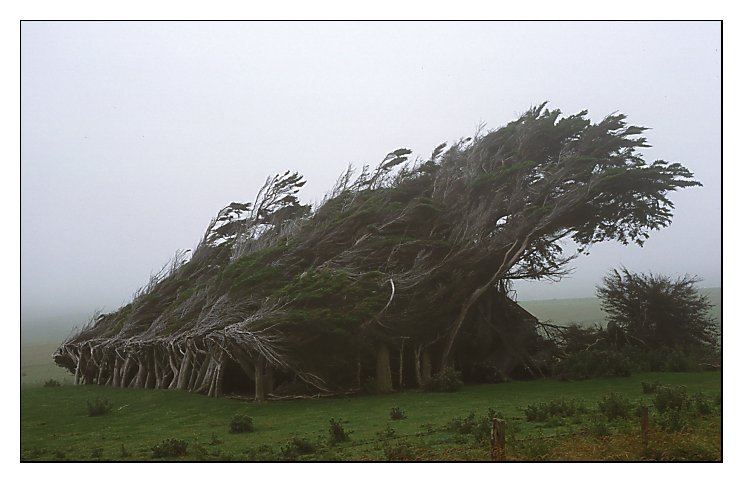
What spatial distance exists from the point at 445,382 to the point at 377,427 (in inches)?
206

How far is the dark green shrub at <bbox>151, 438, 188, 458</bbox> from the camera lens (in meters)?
10.6

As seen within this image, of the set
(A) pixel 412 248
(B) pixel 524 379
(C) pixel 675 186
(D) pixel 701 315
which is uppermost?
(C) pixel 675 186

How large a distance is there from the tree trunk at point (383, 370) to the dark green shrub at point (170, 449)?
757 cm

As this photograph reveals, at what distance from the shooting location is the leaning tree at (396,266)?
16.7 meters

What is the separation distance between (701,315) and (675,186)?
516 centimetres

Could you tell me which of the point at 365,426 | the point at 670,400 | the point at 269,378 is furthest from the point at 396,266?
the point at 670,400

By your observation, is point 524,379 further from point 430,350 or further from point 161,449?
point 161,449

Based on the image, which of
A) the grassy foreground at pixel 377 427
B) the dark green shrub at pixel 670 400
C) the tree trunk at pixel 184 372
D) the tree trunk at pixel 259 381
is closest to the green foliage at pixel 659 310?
the grassy foreground at pixel 377 427

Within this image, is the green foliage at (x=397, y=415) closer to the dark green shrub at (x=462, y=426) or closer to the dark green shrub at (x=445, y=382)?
the dark green shrub at (x=462, y=426)

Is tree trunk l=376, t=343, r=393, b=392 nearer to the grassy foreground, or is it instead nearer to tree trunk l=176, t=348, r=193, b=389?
the grassy foreground

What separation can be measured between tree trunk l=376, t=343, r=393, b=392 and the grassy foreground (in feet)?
2.71

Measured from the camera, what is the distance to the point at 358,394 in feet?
56.3

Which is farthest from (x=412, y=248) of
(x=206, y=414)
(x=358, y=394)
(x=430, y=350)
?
(x=206, y=414)

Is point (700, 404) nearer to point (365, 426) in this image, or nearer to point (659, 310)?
point (365, 426)
